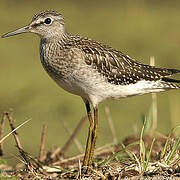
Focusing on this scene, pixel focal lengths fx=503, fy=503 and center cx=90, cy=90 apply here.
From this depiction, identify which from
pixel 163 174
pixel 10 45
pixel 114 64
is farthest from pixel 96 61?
pixel 10 45

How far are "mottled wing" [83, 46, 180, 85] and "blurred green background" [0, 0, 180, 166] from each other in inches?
52.6

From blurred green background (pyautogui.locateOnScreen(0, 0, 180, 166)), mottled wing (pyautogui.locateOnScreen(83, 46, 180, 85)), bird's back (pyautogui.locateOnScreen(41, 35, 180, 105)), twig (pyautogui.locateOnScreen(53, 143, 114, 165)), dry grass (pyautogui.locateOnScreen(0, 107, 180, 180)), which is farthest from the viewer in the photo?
blurred green background (pyautogui.locateOnScreen(0, 0, 180, 166))

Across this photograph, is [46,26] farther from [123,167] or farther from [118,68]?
[123,167]

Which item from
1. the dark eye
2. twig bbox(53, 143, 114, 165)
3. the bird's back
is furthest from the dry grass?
the dark eye

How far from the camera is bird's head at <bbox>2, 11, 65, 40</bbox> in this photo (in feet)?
16.6

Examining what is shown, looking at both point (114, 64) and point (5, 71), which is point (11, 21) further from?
point (114, 64)

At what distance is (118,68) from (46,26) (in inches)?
33.3

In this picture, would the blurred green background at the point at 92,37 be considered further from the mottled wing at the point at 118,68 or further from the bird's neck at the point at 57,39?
the bird's neck at the point at 57,39

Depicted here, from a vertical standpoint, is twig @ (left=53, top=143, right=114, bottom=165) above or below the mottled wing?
below

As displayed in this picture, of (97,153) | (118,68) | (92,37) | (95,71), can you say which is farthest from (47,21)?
(92,37)

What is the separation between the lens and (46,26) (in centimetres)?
507

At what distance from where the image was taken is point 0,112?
7652 mm

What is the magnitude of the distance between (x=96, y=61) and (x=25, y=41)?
16.9 ft

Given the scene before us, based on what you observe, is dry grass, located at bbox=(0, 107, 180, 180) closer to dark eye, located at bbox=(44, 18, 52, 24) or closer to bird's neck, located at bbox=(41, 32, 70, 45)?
bird's neck, located at bbox=(41, 32, 70, 45)
